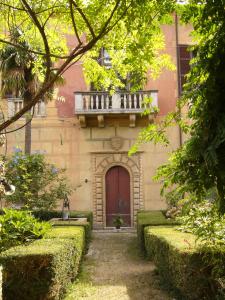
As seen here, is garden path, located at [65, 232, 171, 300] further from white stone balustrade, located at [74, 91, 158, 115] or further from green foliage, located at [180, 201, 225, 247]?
white stone balustrade, located at [74, 91, 158, 115]

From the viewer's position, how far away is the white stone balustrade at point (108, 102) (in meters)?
16.0

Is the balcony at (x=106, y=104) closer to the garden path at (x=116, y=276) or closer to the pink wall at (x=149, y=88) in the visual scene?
the pink wall at (x=149, y=88)

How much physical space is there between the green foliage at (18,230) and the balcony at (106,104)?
879 centimetres

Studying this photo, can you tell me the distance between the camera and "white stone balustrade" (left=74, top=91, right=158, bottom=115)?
16.0 meters

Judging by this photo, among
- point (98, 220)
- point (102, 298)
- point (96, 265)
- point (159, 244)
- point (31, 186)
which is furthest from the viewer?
point (98, 220)

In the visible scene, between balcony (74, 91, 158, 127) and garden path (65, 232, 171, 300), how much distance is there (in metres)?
5.94

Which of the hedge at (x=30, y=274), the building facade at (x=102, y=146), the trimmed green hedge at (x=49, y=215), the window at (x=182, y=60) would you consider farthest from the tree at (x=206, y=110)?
the window at (x=182, y=60)

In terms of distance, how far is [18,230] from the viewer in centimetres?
711

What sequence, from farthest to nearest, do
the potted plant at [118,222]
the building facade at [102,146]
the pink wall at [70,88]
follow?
the pink wall at [70,88], the building facade at [102,146], the potted plant at [118,222]

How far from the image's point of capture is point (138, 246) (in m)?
11.2

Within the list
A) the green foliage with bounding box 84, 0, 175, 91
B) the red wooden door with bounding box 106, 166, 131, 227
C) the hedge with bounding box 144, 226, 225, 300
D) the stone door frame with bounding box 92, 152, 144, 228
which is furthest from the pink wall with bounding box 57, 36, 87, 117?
the hedge with bounding box 144, 226, 225, 300

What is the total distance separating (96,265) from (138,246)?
7.96ft

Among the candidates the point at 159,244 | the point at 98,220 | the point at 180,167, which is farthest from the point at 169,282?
the point at 98,220

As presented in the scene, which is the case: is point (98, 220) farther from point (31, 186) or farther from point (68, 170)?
point (31, 186)
